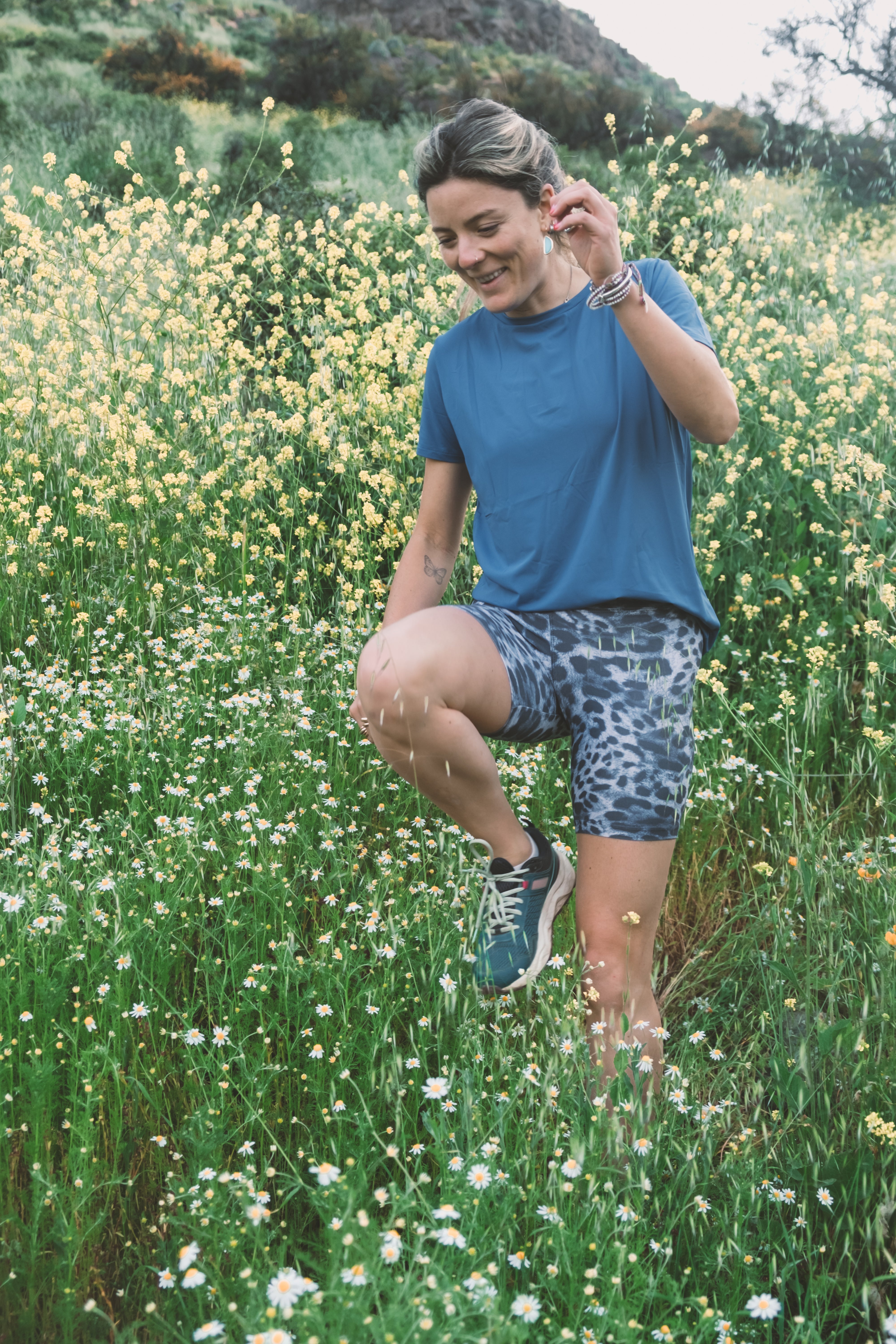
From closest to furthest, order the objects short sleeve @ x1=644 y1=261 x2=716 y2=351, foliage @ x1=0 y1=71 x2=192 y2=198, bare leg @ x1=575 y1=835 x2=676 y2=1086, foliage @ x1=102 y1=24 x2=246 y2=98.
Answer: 1. bare leg @ x1=575 y1=835 x2=676 y2=1086
2. short sleeve @ x1=644 y1=261 x2=716 y2=351
3. foliage @ x1=0 y1=71 x2=192 y2=198
4. foliage @ x1=102 y1=24 x2=246 y2=98

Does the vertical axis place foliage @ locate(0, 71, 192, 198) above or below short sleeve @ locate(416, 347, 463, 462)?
above

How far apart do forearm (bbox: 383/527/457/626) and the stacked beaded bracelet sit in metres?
0.84

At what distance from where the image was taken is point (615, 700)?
2.44 metres

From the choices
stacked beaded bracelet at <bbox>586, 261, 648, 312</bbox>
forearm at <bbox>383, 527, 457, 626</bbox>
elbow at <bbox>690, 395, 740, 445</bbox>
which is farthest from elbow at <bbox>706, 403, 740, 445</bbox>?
forearm at <bbox>383, 527, 457, 626</bbox>

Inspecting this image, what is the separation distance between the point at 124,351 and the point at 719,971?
375 cm

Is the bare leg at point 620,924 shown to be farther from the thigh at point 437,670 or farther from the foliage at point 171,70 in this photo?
the foliage at point 171,70

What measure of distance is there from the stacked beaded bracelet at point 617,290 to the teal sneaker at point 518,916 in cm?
113

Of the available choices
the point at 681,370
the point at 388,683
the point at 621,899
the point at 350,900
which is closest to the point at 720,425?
the point at 681,370

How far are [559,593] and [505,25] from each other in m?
30.9

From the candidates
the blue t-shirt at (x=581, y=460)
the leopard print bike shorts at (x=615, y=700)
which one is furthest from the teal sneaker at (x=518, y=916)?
the blue t-shirt at (x=581, y=460)

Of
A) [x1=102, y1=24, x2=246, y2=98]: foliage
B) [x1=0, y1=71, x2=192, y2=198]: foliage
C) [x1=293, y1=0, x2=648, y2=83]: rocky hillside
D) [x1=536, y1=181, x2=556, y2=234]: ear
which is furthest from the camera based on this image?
[x1=293, y1=0, x2=648, y2=83]: rocky hillside

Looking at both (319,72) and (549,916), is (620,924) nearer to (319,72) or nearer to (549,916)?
(549,916)

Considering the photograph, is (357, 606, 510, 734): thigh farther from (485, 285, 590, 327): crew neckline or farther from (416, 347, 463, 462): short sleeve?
(485, 285, 590, 327): crew neckline

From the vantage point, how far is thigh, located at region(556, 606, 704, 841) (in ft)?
7.76
